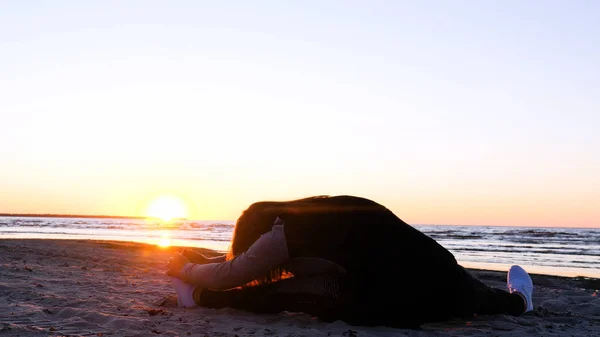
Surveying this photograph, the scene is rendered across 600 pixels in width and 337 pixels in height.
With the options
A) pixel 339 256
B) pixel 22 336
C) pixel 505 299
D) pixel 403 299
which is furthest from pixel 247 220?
pixel 505 299

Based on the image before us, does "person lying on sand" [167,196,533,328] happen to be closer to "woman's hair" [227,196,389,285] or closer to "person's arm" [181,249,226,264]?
"woman's hair" [227,196,389,285]

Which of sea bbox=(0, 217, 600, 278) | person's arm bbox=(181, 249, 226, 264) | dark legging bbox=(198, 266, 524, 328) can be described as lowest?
sea bbox=(0, 217, 600, 278)

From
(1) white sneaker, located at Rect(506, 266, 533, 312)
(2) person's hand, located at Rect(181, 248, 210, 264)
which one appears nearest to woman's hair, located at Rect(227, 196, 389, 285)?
(2) person's hand, located at Rect(181, 248, 210, 264)

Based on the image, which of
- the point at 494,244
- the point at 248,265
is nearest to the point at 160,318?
the point at 248,265

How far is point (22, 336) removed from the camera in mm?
3178

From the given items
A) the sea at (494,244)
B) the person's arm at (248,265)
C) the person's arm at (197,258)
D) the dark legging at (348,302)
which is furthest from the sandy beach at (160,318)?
the sea at (494,244)

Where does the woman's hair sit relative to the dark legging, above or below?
above

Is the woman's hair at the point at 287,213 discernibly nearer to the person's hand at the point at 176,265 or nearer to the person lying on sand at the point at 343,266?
the person lying on sand at the point at 343,266

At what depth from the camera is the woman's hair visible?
3604mm

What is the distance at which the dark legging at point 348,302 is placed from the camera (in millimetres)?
3652

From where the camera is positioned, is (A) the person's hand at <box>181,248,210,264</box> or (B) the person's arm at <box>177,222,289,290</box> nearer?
(B) the person's arm at <box>177,222,289,290</box>

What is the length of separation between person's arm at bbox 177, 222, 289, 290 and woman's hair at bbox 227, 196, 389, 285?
126mm

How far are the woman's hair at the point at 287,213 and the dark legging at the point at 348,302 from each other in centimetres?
18

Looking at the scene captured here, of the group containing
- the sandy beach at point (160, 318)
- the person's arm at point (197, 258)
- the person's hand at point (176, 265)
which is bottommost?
the sandy beach at point (160, 318)
